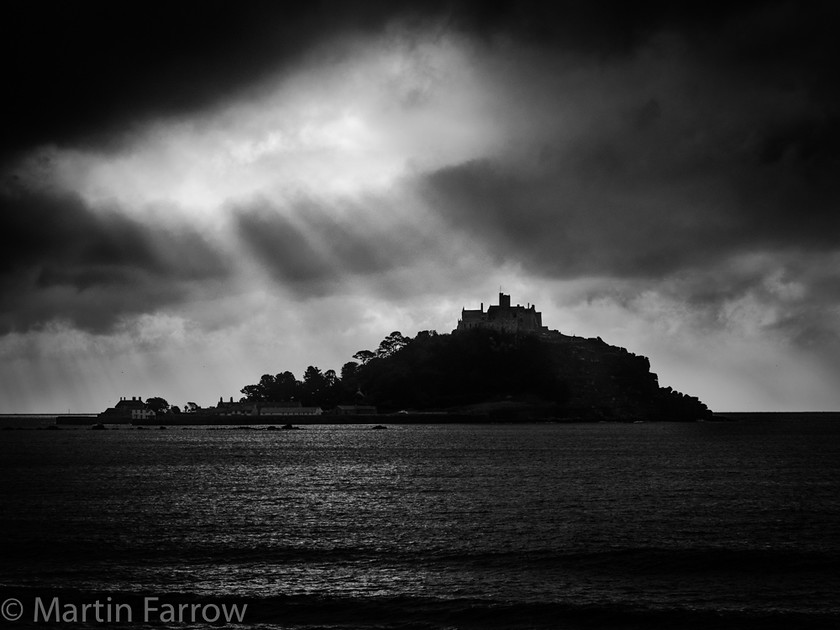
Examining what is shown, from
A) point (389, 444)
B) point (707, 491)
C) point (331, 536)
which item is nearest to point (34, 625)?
point (331, 536)

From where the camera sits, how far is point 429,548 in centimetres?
4288

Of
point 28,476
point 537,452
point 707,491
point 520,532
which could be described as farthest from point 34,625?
point 537,452

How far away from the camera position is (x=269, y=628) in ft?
96.3

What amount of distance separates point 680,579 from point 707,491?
34117mm

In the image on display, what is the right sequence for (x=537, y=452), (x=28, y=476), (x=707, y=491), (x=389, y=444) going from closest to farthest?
(x=707, y=491) → (x=28, y=476) → (x=537, y=452) → (x=389, y=444)

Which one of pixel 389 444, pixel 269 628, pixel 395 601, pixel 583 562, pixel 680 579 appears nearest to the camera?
pixel 269 628

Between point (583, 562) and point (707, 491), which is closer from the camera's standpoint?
point (583, 562)

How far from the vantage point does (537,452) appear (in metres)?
117

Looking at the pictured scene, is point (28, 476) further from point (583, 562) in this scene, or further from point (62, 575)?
Result: point (583, 562)

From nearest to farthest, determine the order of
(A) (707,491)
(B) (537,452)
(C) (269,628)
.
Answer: (C) (269,628) < (A) (707,491) < (B) (537,452)

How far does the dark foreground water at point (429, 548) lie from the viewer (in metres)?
31.4

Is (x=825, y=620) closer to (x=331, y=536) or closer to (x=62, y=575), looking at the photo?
(x=331, y=536)

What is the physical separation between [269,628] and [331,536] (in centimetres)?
1732

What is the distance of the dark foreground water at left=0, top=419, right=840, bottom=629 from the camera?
31422mm
